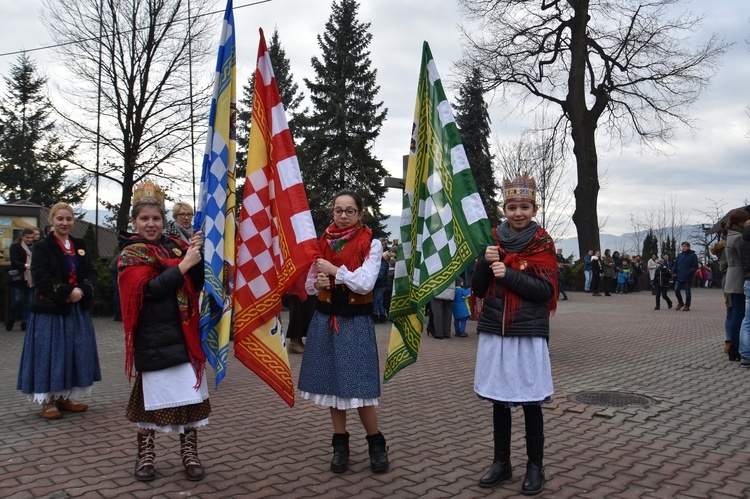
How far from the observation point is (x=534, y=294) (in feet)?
12.3

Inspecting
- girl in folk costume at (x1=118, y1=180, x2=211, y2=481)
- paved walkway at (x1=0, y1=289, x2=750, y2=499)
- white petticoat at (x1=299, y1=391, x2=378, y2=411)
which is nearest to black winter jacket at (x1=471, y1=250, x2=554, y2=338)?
white petticoat at (x1=299, y1=391, x2=378, y2=411)

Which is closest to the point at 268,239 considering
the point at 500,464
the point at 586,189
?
the point at 500,464

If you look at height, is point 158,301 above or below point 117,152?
below

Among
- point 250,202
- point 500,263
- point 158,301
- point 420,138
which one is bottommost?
point 158,301

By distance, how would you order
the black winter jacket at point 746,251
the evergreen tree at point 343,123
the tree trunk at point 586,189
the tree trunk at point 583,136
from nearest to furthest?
the black winter jacket at point 746,251
the tree trunk at point 583,136
the tree trunk at point 586,189
the evergreen tree at point 343,123

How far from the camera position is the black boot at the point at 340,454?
13.4ft

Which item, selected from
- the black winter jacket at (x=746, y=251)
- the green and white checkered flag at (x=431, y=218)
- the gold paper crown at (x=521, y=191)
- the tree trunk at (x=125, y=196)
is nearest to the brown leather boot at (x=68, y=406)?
the green and white checkered flag at (x=431, y=218)

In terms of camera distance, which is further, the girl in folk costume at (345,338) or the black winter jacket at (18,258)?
the black winter jacket at (18,258)

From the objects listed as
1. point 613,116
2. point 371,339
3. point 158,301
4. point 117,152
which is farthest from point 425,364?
point 613,116

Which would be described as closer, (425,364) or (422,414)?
(422,414)

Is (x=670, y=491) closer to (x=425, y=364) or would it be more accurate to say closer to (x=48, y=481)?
(x=48, y=481)

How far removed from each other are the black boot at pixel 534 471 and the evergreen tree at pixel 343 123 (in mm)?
29243

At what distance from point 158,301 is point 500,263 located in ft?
7.33

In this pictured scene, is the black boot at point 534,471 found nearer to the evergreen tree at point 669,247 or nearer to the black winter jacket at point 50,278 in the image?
the black winter jacket at point 50,278
